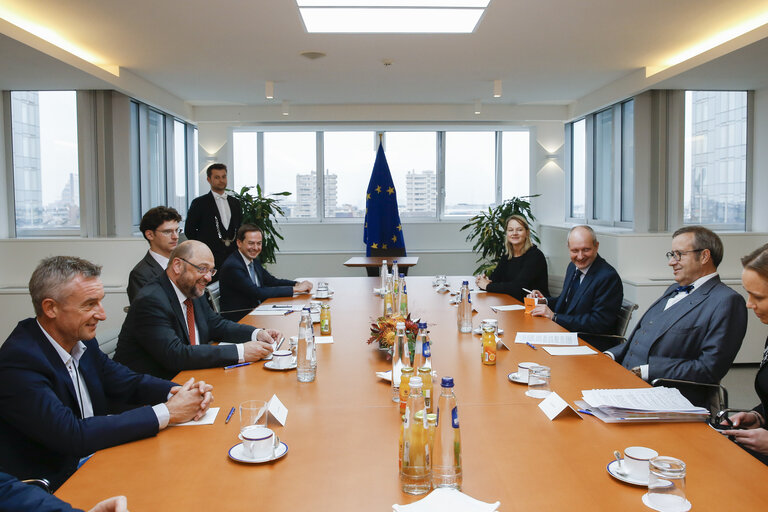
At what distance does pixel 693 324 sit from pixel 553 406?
1162 mm

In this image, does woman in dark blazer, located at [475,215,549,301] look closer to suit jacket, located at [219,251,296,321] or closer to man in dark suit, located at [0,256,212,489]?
suit jacket, located at [219,251,296,321]

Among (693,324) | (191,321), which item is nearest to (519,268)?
(693,324)

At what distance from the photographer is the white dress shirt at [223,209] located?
684 centimetres

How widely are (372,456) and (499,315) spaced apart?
2344 mm

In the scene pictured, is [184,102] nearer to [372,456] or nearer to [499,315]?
[499,315]

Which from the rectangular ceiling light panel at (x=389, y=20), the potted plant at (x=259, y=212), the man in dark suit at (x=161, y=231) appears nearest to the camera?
the man in dark suit at (x=161, y=231)

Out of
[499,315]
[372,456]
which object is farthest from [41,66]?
[372,456]

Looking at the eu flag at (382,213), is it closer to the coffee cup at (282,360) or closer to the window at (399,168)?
the window at (399,168)

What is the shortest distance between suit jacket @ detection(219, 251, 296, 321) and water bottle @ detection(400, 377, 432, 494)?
3280mm

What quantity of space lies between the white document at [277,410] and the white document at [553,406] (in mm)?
850

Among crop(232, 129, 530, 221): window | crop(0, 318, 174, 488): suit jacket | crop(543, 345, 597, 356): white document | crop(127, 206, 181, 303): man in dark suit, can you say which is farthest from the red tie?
crop(232, 129, 530, 221): window

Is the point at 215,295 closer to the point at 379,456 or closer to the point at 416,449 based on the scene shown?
the point at 379,456

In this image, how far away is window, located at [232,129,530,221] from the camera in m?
9.79

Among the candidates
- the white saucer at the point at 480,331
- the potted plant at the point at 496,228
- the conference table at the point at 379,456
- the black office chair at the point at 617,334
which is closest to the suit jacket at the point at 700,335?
the conference table at the point at 379,456
